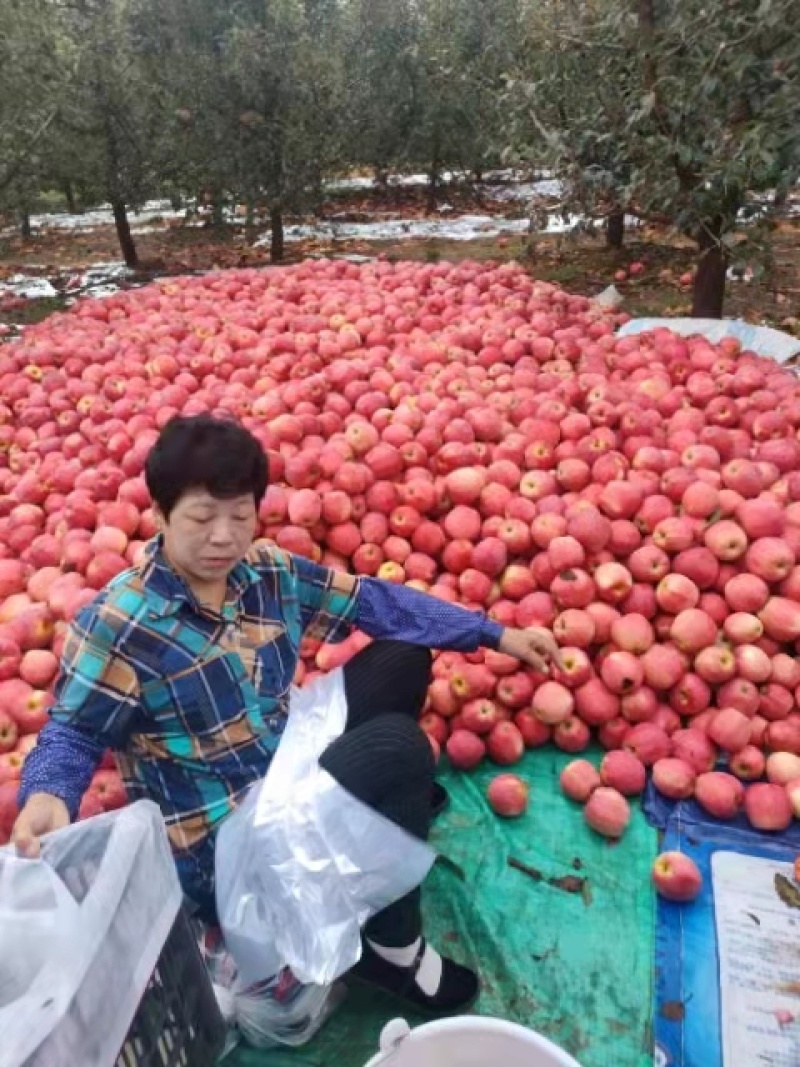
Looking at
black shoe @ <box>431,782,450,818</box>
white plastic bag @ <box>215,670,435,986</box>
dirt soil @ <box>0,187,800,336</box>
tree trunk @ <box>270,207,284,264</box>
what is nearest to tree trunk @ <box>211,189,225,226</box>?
dirt soil @ <box>0,187,800,336</box>

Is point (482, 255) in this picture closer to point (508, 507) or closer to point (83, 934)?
point (508, 507)

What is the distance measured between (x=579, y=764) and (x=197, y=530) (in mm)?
1476

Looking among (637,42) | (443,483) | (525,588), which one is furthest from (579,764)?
(637,42)

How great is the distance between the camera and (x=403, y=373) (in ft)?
13.1

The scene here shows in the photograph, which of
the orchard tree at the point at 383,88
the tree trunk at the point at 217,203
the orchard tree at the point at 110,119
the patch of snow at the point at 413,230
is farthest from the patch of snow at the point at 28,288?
the orchard tree at the point at 383,88

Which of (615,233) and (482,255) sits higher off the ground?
(615,233)

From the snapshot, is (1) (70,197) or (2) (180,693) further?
(1) (70,197)

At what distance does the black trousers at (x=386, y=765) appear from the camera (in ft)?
5.42

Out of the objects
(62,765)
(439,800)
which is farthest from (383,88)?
(62,765)

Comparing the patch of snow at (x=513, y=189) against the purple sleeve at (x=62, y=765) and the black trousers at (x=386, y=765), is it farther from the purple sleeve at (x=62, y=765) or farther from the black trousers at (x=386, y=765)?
the purple sleeve at (x=62, y=765)

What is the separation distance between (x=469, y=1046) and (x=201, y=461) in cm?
119

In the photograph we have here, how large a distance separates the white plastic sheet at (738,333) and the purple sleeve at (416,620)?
3164 millimetres

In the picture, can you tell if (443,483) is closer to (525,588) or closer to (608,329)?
(525,588)

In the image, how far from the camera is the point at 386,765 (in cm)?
168
